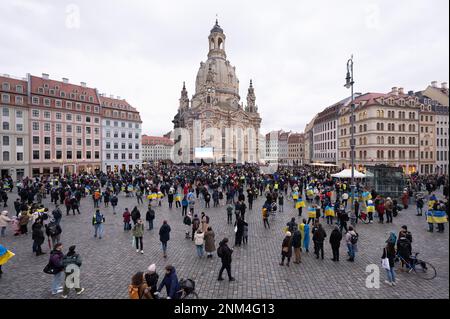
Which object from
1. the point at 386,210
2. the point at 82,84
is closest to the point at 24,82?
the point at 82,84

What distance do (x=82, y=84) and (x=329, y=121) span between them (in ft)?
205

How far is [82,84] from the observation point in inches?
2239

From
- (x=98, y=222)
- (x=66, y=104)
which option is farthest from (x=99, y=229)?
(x=66, y=104)

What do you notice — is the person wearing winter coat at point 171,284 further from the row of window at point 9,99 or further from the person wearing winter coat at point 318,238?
the row of window at point 9,99

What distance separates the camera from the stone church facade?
297 feet

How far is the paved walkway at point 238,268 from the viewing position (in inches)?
293

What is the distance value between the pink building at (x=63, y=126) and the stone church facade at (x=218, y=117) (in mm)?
38817

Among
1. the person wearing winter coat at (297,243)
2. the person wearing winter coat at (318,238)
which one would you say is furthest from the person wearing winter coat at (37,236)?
the person wearing winter coat at (318,238)

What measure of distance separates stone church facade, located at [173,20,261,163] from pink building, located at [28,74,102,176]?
38.8 meters

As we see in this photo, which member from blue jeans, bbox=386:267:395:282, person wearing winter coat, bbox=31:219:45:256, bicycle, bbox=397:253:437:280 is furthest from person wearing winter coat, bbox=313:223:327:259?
person wearing winter coat, bbox=31:219:45:256

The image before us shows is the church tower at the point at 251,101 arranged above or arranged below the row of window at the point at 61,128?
above

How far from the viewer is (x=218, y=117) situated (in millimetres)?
91812
